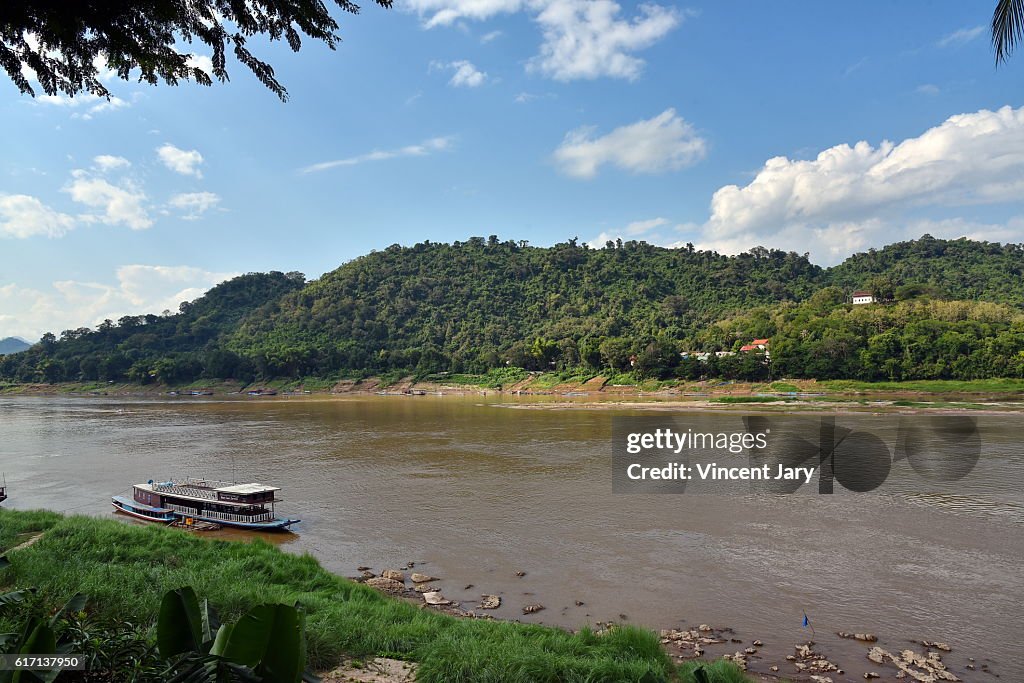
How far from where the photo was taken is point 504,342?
399 feet

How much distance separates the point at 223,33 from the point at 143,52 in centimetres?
70

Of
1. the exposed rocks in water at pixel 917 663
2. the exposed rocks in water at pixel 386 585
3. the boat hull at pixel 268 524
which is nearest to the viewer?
the exposed rocks in water at pixel 917 663

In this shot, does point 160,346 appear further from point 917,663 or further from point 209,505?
point 917,663

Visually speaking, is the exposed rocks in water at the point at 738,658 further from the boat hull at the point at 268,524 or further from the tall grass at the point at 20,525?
the boat hull at the point at 268,524

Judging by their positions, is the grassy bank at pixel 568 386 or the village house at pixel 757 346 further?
the village house at pixel 757 346

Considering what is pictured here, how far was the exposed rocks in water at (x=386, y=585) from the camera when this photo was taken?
486 inches

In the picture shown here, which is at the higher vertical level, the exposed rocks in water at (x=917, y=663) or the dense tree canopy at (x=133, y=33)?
the dense tree canopy at (x=133, y=33)

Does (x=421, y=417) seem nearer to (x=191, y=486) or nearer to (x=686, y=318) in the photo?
(x=191, y=486)

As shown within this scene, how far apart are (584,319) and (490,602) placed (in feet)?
382

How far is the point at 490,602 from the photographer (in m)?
11.7

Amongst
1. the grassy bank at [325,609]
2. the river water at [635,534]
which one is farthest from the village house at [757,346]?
the grassy bank at [325,609]

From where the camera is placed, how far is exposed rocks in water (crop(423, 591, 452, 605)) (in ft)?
38.3
